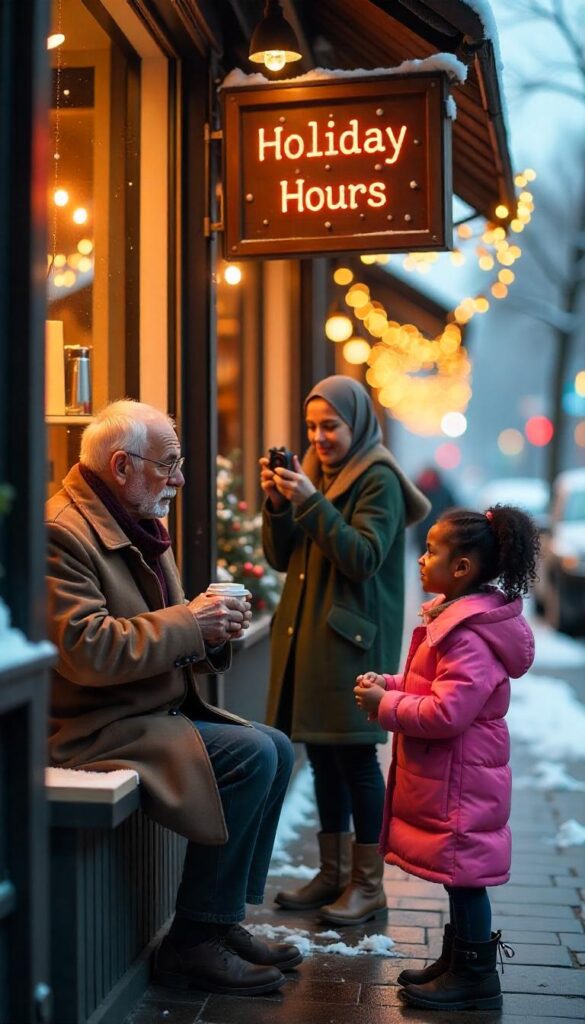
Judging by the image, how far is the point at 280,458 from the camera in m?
4.84

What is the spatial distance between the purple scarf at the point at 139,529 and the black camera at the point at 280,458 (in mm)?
863

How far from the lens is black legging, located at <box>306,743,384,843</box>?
4.81 m

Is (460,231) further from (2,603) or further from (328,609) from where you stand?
(2,603)

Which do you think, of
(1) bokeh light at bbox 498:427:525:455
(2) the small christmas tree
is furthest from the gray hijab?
(1) bokeh light at bbox 498:427:525:455

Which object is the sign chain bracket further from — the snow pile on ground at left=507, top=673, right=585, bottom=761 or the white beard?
the snow pile on ground at left=507, top=673, right=585, bottom=761

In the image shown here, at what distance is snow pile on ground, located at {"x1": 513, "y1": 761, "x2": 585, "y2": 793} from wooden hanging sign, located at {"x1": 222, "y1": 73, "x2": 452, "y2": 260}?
3.78 meters

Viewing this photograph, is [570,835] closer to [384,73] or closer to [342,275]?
[384,73]

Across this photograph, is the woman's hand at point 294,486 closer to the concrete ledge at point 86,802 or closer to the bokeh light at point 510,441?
the concrete ledge at point 86,802

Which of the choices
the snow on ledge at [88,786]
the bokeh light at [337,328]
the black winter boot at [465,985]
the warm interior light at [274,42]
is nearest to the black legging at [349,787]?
the black winter boot at [465,985]

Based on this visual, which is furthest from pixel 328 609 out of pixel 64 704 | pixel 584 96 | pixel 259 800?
pixel 584 96

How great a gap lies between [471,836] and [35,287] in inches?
84.2

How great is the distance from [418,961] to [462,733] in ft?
3.24

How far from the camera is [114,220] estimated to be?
495 cm

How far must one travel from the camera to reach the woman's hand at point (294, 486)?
475 cm
